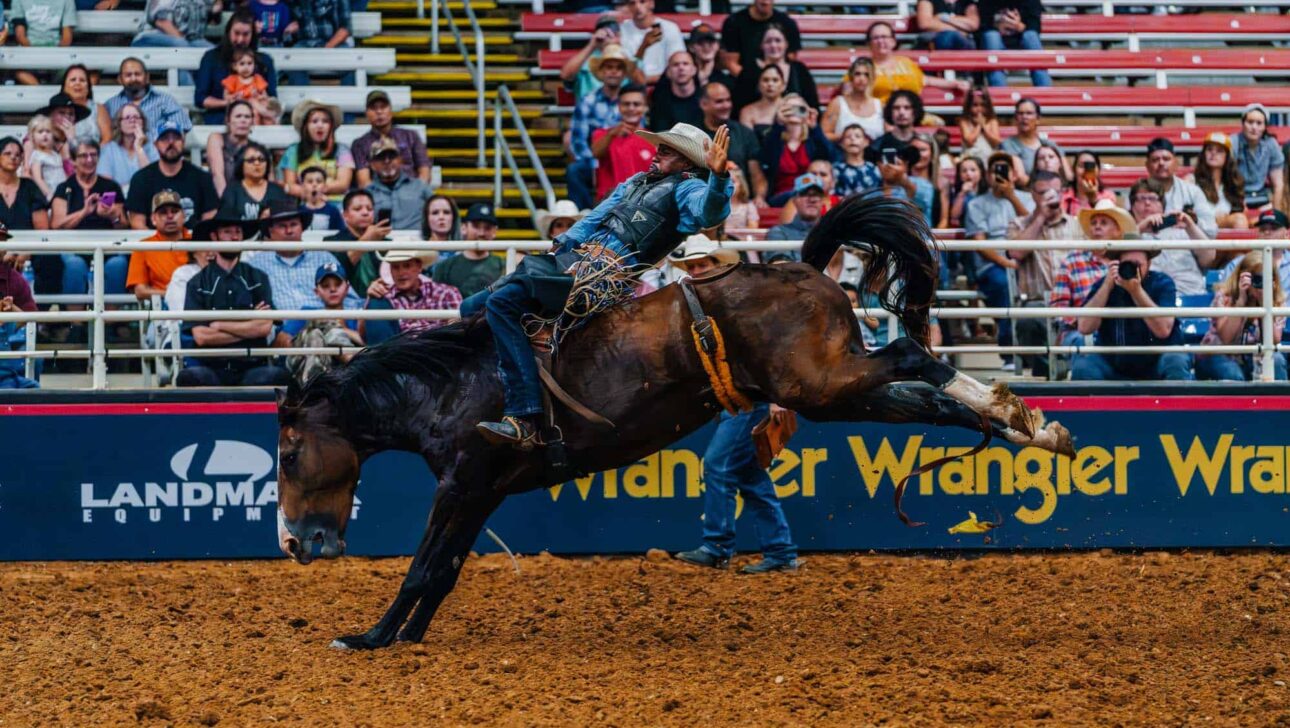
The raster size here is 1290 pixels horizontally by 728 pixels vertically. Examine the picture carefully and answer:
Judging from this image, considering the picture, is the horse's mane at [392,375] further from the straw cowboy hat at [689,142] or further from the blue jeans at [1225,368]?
the blue jeans at [1225,368]

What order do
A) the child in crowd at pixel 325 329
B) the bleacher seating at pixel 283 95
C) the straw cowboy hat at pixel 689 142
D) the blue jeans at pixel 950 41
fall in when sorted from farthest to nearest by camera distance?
1. the blue jeans at pixel 950 41
2. the bleacher seating at pixel 283 95
3. the child in crowd at pixel 325 329
4. the straw cowboy hat at pixel 689 142

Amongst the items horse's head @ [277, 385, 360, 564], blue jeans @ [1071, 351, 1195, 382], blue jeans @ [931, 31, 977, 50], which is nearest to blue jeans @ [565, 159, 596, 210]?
blue jeans @ [1071, 351, 1195, 382]

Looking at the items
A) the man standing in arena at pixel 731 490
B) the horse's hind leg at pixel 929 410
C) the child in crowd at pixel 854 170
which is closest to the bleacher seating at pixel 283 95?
the child in crowd at pixel 854 170

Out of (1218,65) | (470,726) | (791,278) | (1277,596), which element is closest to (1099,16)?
(1218,65)

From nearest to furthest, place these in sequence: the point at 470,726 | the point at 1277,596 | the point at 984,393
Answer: the point at 470,726, the point at 984,393, the point at 1277,596

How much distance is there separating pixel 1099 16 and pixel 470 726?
1343 cm

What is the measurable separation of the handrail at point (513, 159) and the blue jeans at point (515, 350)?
5.81 m

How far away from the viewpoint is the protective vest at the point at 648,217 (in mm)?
6832

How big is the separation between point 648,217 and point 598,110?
20.6 feet

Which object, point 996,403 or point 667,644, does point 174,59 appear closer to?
point 667,644

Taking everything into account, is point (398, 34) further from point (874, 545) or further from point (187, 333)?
point (874, 545)

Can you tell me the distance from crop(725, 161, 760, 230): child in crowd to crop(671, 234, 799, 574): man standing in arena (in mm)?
2183

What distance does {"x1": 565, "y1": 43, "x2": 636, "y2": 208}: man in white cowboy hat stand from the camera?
41.8ft

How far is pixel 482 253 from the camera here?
9945 millimetres
